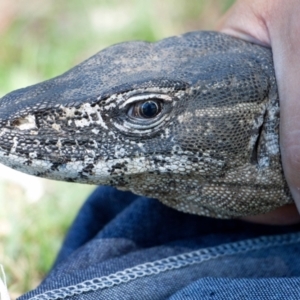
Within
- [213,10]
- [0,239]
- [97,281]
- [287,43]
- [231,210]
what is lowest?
[0,239]

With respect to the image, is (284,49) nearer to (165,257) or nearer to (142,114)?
(142,114)

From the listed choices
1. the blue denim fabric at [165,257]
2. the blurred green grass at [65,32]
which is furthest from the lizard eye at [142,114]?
the blurred green grass at [65,32]

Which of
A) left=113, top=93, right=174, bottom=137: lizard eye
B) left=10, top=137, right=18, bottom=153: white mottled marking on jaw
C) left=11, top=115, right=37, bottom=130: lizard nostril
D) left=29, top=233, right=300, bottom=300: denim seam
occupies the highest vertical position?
left=113, top=93, right=174, bottom=137: lizard eye

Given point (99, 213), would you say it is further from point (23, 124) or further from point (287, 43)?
point (287, 43)

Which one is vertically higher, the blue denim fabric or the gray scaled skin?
the gray scaled skin

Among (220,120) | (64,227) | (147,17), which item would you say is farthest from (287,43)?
(147,17)

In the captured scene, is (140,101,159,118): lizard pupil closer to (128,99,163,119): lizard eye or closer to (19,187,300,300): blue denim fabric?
(128,99,163,119): lizard eye

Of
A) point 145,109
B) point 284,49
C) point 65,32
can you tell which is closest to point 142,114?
point 145,109

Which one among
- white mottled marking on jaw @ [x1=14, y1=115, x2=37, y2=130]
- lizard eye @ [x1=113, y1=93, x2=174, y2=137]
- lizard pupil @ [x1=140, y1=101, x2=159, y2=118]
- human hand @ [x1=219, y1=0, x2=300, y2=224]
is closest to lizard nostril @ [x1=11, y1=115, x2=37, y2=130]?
white mottled marking on jaw @ [x1=14, y1=115, x2=37, y2=130]
